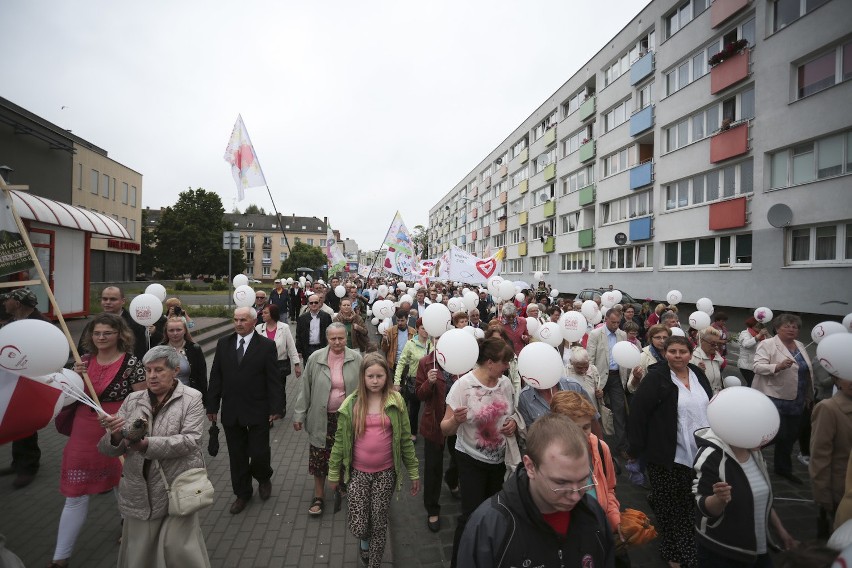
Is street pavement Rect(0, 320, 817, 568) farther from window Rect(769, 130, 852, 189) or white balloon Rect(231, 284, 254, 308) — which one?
window Rect(769, 130, 852, 189)

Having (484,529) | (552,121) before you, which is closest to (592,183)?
(552,121)

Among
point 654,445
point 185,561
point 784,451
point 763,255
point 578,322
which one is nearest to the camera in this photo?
point 185,561

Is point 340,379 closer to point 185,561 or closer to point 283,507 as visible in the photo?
point 283,507

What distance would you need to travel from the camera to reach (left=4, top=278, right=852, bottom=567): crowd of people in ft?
5.83

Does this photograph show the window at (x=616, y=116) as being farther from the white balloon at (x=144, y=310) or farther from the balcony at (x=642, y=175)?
the white balloon at (x=144, y=310)

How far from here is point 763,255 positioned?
51.1 feet

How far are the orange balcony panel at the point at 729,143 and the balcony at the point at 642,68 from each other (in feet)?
22.7

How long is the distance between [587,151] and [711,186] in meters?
11.1

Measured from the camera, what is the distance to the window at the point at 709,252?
16.8 meters

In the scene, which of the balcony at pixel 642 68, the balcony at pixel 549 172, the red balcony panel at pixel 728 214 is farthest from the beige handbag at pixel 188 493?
the balcony at pixel 549 172

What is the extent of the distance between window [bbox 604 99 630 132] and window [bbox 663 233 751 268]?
9263 millimetres

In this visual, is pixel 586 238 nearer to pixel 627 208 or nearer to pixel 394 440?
pixel 627 208

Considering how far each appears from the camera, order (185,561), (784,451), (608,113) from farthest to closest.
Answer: (608,113)
(784,451)
(185,561)

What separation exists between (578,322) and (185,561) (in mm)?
4974
